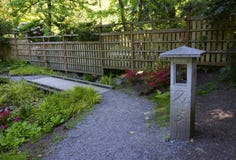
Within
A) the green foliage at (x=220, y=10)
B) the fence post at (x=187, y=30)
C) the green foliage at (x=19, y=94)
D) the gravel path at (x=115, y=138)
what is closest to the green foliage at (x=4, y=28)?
the green foliage at (x=19, y=94)

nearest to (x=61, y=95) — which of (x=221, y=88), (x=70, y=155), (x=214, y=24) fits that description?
(x=70, y=155)

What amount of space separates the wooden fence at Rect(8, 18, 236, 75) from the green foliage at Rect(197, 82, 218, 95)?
0.86 m

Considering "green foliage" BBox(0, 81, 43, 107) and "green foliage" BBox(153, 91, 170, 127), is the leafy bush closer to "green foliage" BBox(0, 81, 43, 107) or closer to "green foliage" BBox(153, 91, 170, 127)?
"green foliage" BBox(0, 81, 43, 107)

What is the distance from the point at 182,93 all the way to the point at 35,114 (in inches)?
142

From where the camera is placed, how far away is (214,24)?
5527 millimetres

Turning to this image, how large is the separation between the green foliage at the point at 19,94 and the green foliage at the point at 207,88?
483 cm

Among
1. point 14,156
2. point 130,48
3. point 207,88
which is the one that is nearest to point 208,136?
point 207,88

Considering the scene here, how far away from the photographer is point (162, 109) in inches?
173

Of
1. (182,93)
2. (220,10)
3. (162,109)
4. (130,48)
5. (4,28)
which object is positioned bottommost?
(162,109)

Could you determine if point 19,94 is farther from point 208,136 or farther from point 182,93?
point 208,136

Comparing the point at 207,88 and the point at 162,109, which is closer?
the point at 162,109

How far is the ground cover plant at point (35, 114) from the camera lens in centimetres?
394

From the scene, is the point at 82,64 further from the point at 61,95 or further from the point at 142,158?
the point at 142,158

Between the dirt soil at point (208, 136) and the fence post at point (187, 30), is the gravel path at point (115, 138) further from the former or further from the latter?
the fence post at point (187, 30)
